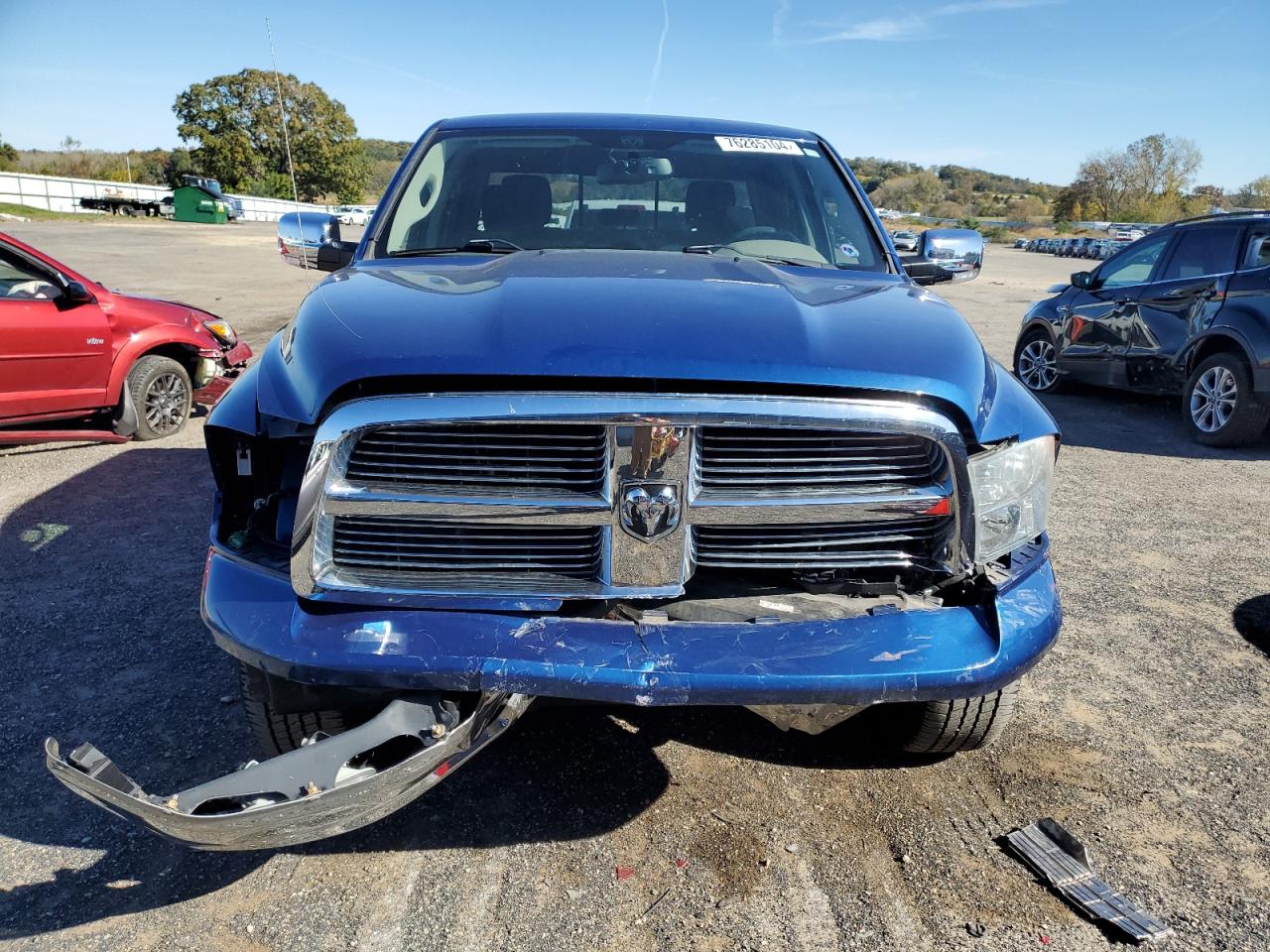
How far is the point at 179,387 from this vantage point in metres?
7.14

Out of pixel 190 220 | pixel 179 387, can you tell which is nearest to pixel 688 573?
pixel 179 387

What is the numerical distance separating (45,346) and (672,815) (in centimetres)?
554

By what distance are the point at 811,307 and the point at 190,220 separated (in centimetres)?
5840

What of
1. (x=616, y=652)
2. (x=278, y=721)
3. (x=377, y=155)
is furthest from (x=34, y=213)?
(x=616, y=652)

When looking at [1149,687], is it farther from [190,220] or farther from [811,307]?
[190,220]

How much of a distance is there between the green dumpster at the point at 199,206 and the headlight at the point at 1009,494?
5670 cm

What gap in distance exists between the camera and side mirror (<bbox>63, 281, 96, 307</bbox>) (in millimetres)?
6355

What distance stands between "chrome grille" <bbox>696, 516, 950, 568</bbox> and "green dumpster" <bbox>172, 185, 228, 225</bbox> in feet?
185

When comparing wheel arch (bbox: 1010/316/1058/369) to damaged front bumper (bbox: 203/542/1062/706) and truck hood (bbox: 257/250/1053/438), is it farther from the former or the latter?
damaged front bumper (bbox: 203/542/1062/706)

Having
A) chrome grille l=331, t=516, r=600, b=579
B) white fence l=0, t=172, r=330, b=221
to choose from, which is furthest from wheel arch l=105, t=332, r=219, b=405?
white fence l=0, t=172, r=330, b=221

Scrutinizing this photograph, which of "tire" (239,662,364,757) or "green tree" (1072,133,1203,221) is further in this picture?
"green tree" (1072,133,1203,221)

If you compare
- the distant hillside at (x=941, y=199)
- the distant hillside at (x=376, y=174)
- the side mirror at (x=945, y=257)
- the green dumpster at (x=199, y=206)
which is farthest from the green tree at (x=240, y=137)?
the side mirror at (x=945, y=257)

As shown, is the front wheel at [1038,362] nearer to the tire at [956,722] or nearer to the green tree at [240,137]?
the tire at [956,722]

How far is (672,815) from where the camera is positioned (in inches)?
107
